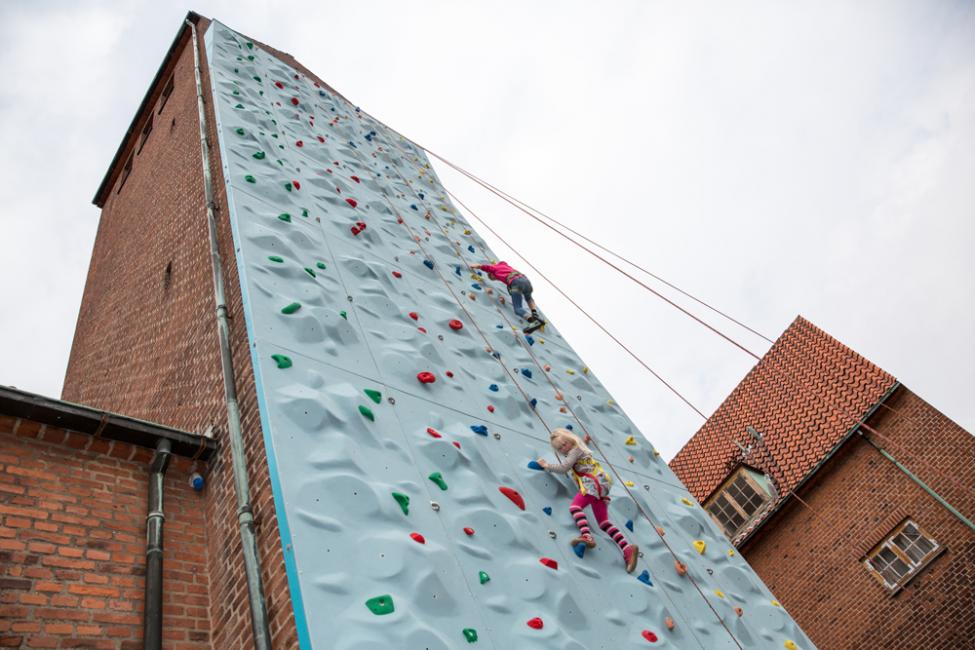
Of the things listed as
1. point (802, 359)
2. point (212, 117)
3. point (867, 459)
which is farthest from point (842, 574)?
point (212, 117)

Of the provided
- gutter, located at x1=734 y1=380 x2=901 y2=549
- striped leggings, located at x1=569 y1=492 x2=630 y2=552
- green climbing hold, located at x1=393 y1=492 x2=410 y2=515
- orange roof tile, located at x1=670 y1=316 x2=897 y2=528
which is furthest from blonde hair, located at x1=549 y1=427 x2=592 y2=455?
gutter, located at x1=734 y1=380 x2=901 y2=549

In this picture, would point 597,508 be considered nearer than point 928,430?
Yes

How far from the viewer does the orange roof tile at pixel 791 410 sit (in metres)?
13.7

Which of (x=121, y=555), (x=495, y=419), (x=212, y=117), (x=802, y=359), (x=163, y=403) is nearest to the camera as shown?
(x=121, y=555)

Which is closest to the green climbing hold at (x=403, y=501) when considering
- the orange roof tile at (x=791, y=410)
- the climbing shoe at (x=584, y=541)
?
the climbing shoe at (x=584, y=541)

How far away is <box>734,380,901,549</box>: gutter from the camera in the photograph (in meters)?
13.0

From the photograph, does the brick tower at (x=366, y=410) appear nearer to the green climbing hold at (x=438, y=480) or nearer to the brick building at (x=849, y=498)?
the green climbing hold at (x=438, y=480)

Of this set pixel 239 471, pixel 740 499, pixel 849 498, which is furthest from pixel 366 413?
pixel 740 499

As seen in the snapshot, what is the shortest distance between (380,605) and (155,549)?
1482mm

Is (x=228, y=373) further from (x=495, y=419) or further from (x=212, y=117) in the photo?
(x=212, y=117)

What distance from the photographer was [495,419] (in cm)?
661

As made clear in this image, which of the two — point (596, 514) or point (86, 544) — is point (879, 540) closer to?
point (596, 514)

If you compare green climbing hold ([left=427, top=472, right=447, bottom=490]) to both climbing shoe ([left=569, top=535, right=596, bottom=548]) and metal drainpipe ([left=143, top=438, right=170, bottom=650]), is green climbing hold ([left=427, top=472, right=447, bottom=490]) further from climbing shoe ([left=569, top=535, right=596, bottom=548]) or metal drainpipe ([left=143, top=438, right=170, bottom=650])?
metal drainpipe ([left=143, top=438, right=170, bottom=650])

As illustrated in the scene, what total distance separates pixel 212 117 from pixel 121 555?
6.61 meters
